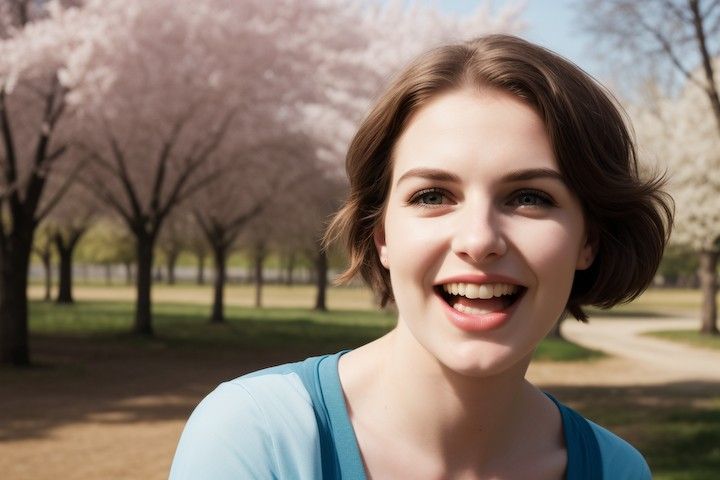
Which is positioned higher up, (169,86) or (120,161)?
(169,86)

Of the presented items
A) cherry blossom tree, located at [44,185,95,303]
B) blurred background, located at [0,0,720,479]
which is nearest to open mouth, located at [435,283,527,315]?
blurred background, located at [0,0,720,479]

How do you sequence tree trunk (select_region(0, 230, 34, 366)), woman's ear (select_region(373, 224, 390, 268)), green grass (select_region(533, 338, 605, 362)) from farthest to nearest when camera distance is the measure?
green grass (select_region(533, 338, 605, 362))
tree trunk (select_region(0, 230, 34, 366))
woman's ear (select_region(373, 224, 390, 268))

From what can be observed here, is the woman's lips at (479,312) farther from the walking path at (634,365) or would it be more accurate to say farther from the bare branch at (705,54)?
the walking path at (634,365)

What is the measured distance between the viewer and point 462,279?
1655 mm

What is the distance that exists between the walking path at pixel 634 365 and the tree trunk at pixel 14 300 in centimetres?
948

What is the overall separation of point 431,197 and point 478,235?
0.51ft

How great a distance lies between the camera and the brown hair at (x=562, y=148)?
5.71 feet

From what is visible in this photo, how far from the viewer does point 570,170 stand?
1.76 meters

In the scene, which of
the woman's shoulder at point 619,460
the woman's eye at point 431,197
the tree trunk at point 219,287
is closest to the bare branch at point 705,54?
the woman's shoulder at point 619,460

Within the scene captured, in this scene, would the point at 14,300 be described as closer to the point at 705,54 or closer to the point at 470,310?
the point at 705,54

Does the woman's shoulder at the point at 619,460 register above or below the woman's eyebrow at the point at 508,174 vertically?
below

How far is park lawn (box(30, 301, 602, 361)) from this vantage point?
2287 centimetres

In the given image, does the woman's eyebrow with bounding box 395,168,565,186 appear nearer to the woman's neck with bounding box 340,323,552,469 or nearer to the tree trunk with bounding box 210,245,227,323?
the woman's neck with bounding box 340,323,552,469

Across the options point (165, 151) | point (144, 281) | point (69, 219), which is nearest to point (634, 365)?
point (165, 151)
